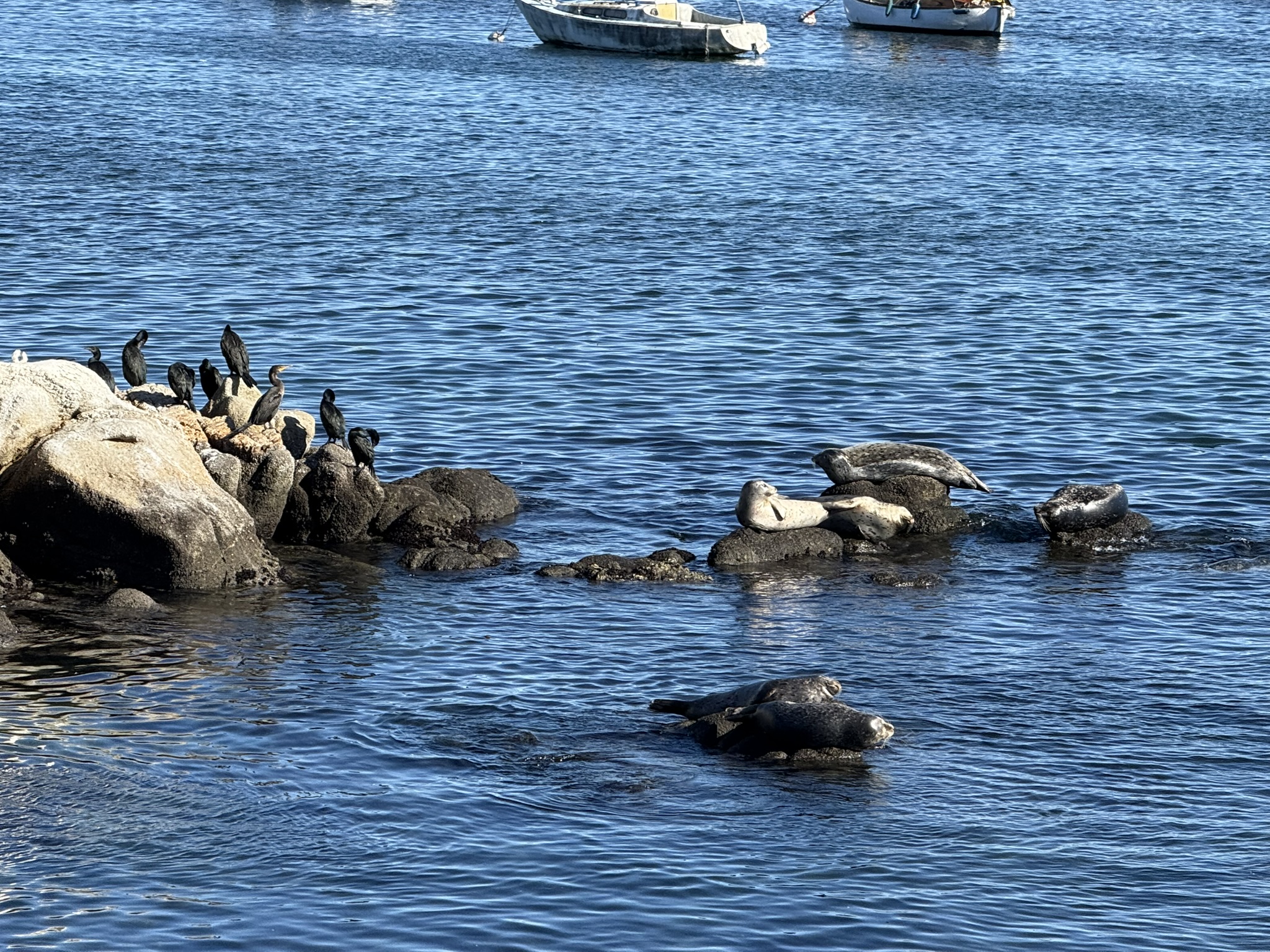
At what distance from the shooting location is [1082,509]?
27094mm

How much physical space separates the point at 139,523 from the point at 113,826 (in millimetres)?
7241

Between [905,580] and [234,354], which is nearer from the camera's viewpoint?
[905,580]

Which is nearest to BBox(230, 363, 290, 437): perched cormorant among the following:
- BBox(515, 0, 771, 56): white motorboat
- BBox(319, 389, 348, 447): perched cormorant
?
BBox(319, 389, 348, 447): perched cormorant

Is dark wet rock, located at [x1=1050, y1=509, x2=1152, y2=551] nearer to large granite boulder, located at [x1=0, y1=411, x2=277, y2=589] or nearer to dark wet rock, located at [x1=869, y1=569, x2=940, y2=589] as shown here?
dark wet rock, located at [x1=869, y1=569, x2=940, y2=589]

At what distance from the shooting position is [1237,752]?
1992 centimetres

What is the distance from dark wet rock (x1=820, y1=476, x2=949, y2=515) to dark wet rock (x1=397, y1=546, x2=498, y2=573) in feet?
18.3

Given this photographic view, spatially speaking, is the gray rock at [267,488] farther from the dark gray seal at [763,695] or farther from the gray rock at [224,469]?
the dark gray seal at [763,695]

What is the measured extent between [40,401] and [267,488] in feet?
10.5

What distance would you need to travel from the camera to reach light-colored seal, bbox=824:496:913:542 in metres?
27.1

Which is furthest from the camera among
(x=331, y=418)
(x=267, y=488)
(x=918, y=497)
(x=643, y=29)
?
(x=643, y=29)

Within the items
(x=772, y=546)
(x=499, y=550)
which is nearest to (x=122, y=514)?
(x=499, y=550)

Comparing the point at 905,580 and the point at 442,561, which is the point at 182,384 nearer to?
the point at 442,561

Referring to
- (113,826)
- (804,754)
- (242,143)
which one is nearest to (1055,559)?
(804,754)

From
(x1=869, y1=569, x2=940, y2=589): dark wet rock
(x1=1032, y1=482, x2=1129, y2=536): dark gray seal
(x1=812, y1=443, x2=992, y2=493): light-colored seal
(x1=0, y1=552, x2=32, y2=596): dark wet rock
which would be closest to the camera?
(x1=0, y1=552, x2=32, y2=596): dark wet rock
